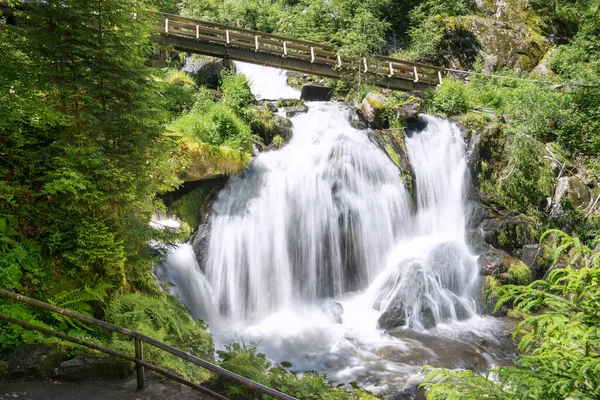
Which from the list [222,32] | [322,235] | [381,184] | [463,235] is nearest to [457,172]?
[463,235]

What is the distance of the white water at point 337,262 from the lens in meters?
9.01

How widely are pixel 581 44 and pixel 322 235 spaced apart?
21.3 meters

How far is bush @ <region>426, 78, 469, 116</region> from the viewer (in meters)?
17.0

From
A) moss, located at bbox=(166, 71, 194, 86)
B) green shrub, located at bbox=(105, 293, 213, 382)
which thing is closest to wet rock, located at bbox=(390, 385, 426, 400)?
green shrub, located at bbox=(105, 293, 213, 382)

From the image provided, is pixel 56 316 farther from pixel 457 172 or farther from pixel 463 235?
pixel 457 172

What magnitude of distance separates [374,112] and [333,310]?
8.29m

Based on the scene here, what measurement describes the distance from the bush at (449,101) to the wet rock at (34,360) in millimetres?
16285

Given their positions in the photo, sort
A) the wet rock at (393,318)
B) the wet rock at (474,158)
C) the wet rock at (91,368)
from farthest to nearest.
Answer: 1. the wet rock at (474,158)
2. the wet rock at (393,318)
3. the wet rock at (91,368)

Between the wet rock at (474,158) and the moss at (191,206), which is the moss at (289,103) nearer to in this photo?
the moss at (191,206)

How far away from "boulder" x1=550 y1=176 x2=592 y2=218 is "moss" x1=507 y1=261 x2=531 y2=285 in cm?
368

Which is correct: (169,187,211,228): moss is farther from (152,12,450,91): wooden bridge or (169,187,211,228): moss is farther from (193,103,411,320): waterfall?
(152,12,450,91): wooden bridge

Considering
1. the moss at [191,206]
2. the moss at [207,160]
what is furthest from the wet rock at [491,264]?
the moss at [191,206]

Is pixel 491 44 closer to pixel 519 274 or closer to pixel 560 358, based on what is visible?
pixel 519 274

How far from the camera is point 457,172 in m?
15.0
